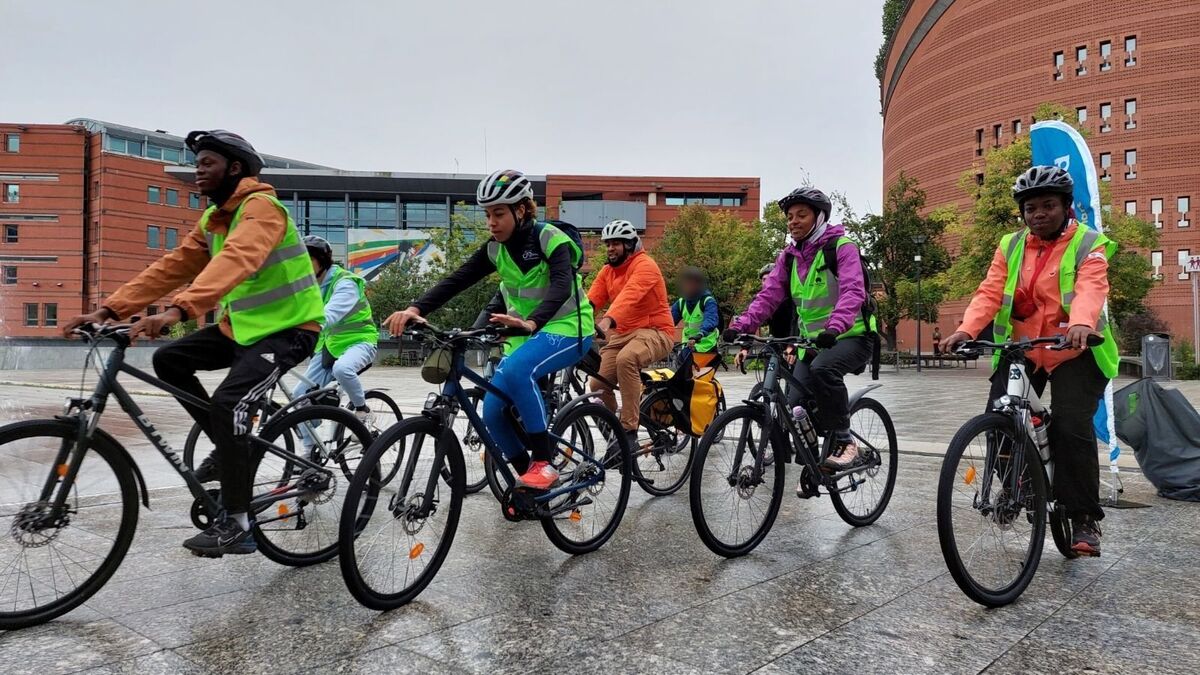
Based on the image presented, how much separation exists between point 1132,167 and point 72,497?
205 feet

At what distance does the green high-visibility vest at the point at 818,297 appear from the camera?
17.1 ft

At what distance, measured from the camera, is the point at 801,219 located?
5.19 meters

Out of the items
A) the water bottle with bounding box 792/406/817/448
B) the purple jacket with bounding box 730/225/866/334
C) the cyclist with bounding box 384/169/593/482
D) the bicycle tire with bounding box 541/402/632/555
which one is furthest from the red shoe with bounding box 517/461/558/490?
the water bottle with bounding box 792/406/817/448

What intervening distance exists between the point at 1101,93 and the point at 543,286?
202ft

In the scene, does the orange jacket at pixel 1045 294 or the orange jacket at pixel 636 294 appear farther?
the orange jacket at pixel 636 294

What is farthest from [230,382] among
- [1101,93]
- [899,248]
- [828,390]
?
[1101,93]

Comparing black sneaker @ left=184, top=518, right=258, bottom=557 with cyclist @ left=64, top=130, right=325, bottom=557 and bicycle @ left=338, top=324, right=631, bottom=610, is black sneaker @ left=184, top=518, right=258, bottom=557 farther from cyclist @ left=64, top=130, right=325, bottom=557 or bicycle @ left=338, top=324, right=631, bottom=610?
bicycle @ left=338, top=324, right=631, bottom=610

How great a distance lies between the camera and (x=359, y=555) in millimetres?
3170

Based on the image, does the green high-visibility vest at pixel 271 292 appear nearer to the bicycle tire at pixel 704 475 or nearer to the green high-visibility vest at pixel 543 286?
the green high-visibility vest at pixel 543 286

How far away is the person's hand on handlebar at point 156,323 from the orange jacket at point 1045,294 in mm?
3486

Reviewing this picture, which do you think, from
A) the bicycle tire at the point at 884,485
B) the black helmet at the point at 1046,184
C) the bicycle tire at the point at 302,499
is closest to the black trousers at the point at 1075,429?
the black helmet at the point at 1046,184

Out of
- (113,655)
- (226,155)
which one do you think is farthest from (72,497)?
(226,155)

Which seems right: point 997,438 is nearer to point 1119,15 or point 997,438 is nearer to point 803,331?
point 803,331

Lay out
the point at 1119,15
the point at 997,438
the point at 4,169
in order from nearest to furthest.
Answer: the point at 997,438 < the point at 1119,15 < the point at 4,169
